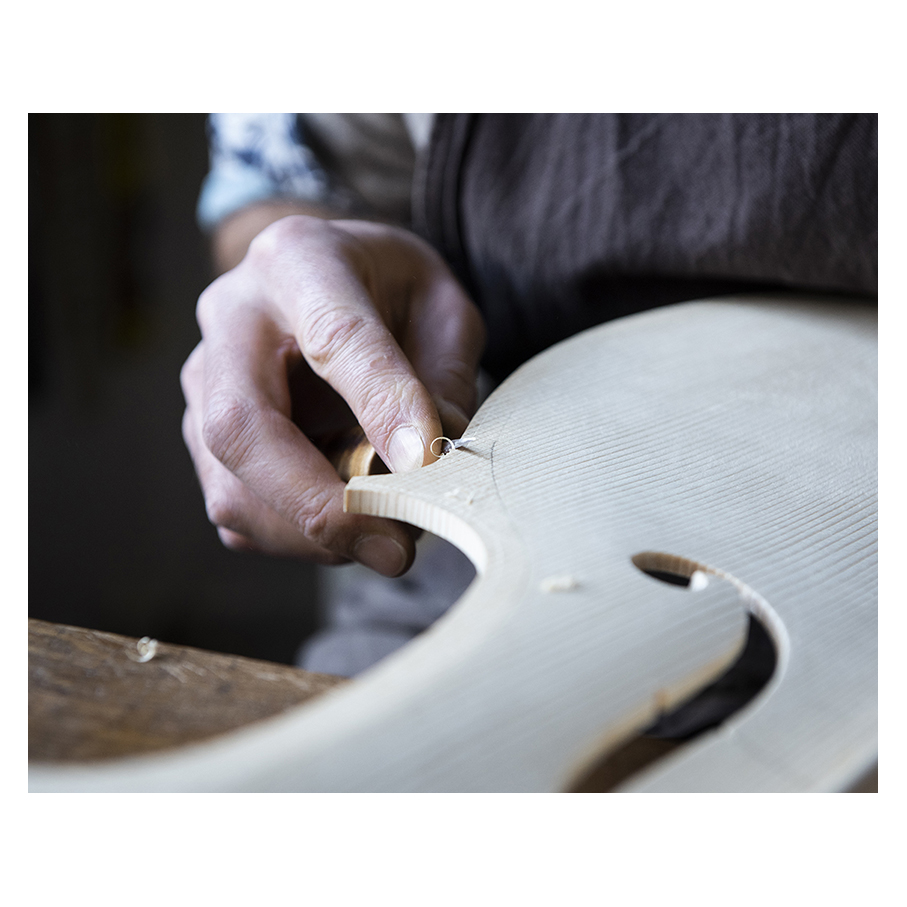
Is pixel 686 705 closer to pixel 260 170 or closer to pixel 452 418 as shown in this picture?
pixel 452 418

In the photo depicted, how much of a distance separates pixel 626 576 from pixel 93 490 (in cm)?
39

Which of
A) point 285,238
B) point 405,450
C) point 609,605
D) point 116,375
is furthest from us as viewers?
point 116,375

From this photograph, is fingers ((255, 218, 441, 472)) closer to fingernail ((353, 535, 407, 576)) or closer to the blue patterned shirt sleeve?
fingernail ((353, 535, 407, 576))

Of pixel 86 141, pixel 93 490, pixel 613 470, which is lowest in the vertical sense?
pixel 93 490

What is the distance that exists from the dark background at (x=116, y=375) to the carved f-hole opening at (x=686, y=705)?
326 millimetres

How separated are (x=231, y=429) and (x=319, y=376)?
0.06 metres

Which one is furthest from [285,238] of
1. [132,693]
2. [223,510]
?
[132,693]

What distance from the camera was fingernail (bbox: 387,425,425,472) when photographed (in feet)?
1.28

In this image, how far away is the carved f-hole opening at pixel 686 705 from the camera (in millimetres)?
323

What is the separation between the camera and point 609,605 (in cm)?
29

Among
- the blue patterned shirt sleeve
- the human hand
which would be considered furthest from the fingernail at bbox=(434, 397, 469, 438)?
the blue patterned shirt sleeve

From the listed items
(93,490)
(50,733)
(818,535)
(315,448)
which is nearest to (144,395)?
(93,490)

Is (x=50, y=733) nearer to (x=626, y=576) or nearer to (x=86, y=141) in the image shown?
(x=626, y=576)

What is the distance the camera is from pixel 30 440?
1.51 feet
